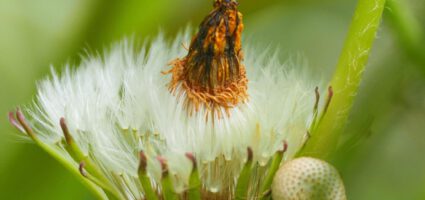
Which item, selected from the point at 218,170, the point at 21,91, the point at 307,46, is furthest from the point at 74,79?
the point at 307,46

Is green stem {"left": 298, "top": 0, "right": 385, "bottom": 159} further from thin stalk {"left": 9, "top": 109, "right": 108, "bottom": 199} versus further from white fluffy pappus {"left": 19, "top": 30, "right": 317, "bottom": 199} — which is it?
thin stalk {"left": 9, "top": 109, "right": 108, "bottom": 199}

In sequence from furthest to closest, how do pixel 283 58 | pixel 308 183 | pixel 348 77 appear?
pixel 283 58, pixel 348 77, pixel 308 183

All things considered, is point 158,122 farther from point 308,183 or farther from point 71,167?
point 308,183

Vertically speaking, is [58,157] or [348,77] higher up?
[58,157]

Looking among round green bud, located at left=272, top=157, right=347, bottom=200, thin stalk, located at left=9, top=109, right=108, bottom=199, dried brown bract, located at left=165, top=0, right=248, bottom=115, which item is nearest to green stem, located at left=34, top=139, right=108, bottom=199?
thin stalk, located at left=9, top=109, right=108, bottom=199

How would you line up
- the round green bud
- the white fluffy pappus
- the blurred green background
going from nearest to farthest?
the round green bud, the white fluffy pappus, the blurred green background

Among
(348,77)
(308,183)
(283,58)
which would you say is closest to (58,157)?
(308,183)

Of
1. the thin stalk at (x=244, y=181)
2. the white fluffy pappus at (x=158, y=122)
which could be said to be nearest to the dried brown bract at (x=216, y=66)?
the white fluffy pappus at (x=158, y=122)
